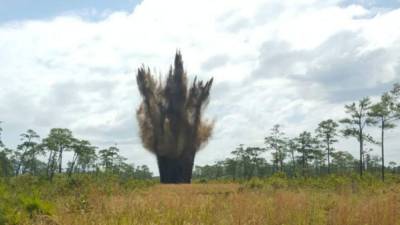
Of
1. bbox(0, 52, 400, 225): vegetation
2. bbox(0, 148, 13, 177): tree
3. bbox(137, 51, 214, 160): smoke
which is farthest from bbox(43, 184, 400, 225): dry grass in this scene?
bbox(137, 51, 214, 160): smoke

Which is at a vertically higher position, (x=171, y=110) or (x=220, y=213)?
(x=171, y=110)

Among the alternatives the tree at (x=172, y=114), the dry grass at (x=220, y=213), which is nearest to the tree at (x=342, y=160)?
the tree at (x=172, y=114)

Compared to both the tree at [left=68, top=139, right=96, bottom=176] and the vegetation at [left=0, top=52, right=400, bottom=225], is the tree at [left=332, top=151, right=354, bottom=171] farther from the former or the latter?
the tree at [left=68, top=139, right=96, bottom=176]

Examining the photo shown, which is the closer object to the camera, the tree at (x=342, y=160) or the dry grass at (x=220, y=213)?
the dry grass at (x=220, y=213)

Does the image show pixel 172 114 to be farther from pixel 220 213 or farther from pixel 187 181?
pixel 220 213

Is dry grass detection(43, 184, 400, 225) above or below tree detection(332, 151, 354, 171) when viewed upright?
below

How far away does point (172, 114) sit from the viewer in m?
38.2

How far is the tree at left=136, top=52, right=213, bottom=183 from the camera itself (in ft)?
125

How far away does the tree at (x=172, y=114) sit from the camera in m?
38.0

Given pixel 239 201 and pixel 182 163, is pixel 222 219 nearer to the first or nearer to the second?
pixel 239 201

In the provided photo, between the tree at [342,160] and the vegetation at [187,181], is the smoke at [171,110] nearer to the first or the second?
the vegetation at [187,181]

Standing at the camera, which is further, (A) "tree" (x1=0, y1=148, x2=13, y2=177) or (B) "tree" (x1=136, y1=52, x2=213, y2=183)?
(B) "tree" (x1=136, y1=52, x2=213, y2=183)

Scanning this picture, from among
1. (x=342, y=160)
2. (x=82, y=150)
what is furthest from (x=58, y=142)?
(x=342, y=160)

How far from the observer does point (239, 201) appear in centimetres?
977
